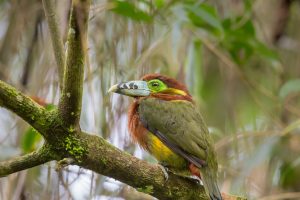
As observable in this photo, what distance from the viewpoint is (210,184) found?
2.99 metres

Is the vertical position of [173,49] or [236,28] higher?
[236,28]

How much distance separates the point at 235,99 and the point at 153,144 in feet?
6.40

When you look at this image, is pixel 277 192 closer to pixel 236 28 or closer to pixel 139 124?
pixel 236 28

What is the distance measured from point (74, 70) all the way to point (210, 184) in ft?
3.53

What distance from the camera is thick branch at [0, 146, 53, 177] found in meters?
2.31

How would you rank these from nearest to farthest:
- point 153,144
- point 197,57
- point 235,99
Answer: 1. point 153,144
2. point 197,57
3. point 235,99

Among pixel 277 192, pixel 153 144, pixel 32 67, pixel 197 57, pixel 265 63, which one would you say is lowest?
pixel 153 144

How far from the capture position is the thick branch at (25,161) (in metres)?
2.31

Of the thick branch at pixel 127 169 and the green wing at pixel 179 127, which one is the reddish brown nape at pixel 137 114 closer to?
the green wing at pixel 179 127

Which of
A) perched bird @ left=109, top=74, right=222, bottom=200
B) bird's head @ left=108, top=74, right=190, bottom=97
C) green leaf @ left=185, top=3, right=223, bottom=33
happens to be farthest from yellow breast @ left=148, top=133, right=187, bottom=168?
green leaf @ left=185, top=3, right=223, bottom=33

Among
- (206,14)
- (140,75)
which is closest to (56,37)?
(140,75)

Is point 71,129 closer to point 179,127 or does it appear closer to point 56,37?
point 56,37

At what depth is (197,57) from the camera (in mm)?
4484

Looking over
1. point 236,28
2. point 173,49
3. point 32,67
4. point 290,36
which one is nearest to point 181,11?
point 173,49
